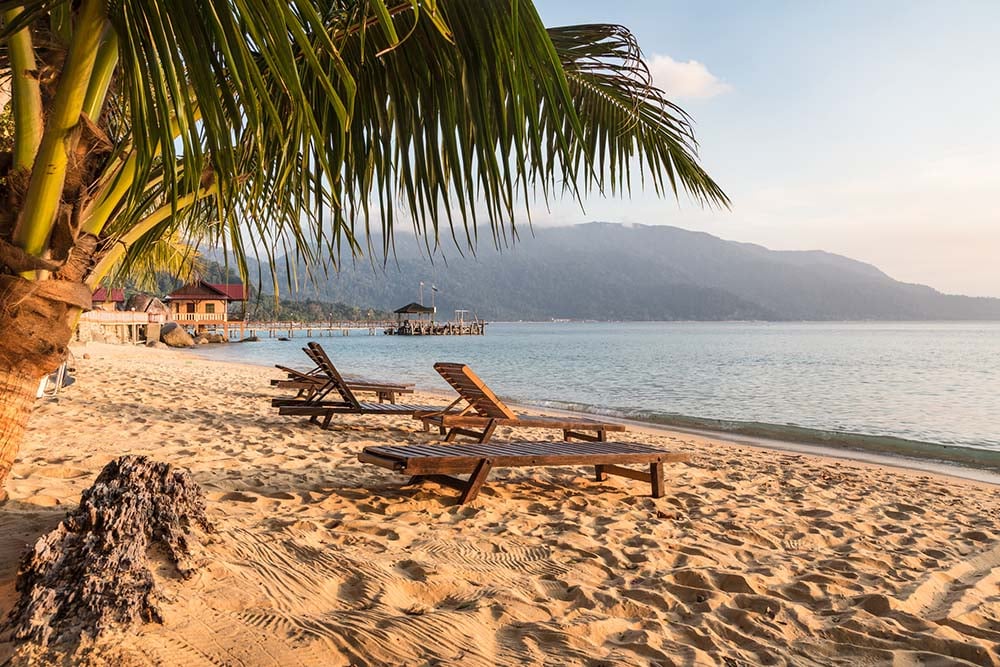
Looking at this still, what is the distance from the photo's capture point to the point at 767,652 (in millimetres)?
2375

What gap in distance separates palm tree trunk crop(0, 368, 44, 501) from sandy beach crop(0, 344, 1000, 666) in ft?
1.77

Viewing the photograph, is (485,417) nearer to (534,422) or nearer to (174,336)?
(534,422)

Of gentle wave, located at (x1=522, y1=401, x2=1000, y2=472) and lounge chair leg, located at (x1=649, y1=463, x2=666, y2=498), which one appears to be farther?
gentle wave, located at (x1=522, y1=401, x2=1000, y2=472)

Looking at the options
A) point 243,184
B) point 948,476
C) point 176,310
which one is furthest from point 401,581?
point 176,310

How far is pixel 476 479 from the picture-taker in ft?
13.8

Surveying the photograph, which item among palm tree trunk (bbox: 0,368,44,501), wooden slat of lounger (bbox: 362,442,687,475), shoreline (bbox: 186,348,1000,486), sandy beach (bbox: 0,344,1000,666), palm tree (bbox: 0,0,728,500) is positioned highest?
palm tree (bbox: 0,0,728,500)

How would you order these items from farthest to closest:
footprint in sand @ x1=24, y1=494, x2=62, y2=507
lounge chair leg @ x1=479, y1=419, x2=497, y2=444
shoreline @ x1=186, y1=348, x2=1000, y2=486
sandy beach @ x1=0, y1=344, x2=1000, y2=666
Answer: shoreline @ x1=186, y1=348, x2=1000, y2=486
lounge chair leg @ x1=479, y1=419, x2=497, y2=444
footprint in sand @ x1=24, y1=494, x2=62, y2=507
sandy beach @ x1=0, y1=344, x2=1000, y2=666

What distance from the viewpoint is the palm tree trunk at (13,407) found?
1.73m

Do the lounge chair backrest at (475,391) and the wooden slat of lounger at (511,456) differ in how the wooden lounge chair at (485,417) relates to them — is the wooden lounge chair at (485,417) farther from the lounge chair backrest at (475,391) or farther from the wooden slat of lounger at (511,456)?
the wooden slat of lounger at (511,456)

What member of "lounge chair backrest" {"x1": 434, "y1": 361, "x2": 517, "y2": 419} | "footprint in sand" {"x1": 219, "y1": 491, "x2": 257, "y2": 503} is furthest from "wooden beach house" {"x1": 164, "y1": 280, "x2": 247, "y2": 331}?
"footprint in sand" {"x1": 219, "y1": 491, "x2": 257, "y2": 503}

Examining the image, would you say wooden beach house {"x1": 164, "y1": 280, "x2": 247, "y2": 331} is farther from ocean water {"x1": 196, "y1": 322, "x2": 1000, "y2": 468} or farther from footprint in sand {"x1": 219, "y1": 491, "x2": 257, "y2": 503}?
footprint in sand {"x1": 219, "y1": 491, "x2": 257, "y2": 503}

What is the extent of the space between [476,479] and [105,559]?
242cm

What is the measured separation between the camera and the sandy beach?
2.18 meters

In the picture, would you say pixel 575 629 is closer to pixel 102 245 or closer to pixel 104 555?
pixel 104 555
